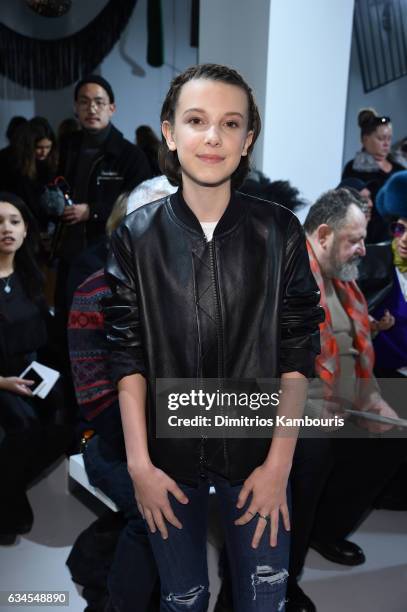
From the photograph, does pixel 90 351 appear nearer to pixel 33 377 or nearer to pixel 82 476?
pixel 82 476

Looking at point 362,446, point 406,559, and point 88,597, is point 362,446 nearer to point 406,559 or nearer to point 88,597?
point 406,559

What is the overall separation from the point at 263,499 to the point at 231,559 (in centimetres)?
17

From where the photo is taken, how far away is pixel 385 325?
268 centimetres

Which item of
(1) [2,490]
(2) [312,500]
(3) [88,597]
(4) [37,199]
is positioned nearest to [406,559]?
(2) [312,500]

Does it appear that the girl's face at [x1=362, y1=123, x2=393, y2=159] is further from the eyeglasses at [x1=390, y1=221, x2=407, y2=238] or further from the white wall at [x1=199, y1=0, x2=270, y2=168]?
the eyeglasses at [x1=390, y1=221, x2=407, y2=238]

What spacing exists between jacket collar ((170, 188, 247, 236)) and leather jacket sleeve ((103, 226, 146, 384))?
0.35 ft

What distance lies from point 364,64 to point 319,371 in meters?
2.41

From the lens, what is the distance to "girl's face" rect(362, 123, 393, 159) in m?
3.83

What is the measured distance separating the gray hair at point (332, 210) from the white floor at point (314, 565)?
112cm

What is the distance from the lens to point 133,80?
152 inches

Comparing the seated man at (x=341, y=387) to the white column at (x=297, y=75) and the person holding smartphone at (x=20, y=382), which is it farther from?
the person holding smartphone at (x=20, y=382)

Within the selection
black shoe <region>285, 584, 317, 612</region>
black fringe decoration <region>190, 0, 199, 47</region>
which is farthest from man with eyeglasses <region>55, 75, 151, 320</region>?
black shoe <region>285, 584, 317, 612</region>

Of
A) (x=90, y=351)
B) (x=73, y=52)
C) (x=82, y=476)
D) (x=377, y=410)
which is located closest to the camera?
(x=90, y=351)

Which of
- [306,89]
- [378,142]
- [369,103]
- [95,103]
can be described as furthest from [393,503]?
[369,103]
